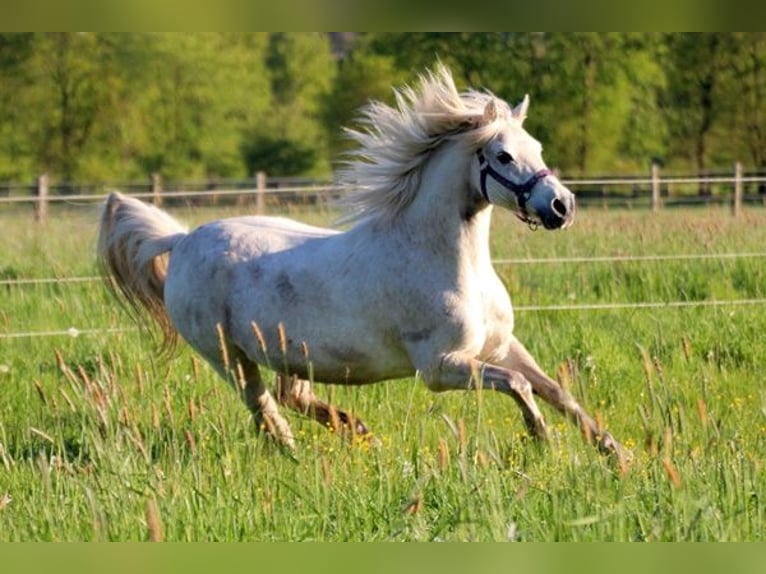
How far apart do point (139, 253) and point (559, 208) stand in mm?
2623

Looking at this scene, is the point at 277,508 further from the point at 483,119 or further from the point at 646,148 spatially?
the point at 646,148

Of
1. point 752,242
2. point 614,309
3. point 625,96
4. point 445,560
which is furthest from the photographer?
point 625,96

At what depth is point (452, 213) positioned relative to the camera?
5.27m

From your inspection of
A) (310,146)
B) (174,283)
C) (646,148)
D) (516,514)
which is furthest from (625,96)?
(516,514)

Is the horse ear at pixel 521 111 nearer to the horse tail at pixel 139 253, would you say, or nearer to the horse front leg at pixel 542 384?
the horse front leg at pixel 542 384

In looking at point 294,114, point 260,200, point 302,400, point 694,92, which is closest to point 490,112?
point 302,400

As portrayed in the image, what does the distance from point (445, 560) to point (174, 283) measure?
195 inches

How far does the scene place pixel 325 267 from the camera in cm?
546

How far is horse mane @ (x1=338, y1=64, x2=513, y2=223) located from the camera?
531 cm

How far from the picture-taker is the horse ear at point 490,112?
17.1 feet

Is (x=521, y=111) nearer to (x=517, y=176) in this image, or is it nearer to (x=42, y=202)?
(x=517, y=176)

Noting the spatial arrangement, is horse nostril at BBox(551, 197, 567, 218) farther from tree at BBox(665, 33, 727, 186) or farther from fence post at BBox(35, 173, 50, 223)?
tree at BBox(665, 33, 727, 186)

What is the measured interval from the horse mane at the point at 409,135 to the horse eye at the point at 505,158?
14 centimetres

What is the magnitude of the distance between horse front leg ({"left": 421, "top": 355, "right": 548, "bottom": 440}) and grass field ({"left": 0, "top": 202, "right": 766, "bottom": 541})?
11 centimetres
